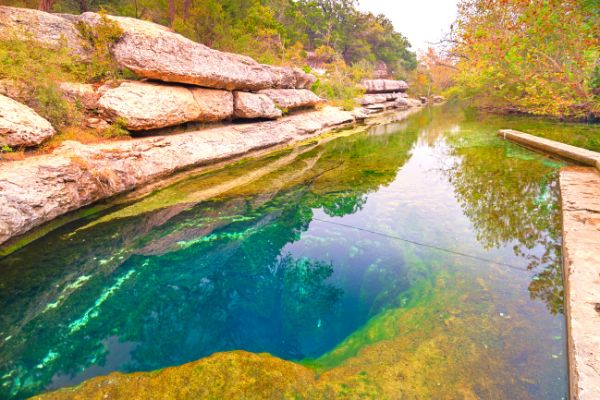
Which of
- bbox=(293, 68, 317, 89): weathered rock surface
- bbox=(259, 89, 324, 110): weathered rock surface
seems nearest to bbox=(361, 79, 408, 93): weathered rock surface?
bbox=(293, 68, 317, 89): weathered rock surface

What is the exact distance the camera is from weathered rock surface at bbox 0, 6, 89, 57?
7.09m

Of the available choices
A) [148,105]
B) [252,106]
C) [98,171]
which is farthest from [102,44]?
[252,106]

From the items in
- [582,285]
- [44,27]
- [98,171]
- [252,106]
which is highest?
[44,27]

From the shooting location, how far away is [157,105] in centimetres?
743

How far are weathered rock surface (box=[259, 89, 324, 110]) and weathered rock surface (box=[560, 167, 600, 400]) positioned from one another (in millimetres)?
11039

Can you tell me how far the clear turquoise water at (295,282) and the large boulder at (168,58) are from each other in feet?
12.9

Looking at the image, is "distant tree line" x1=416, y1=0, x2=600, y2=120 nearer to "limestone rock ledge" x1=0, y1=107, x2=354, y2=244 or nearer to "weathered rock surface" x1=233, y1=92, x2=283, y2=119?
"weathered rock surface" x1=233, y1=92, x2=283, y2=119

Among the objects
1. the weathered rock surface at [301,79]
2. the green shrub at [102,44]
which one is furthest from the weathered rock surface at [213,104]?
the weathered rock surface at [301,79]

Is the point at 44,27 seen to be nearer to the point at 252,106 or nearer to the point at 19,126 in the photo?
the point at 19,126

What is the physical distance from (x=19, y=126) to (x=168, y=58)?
14.1 feet

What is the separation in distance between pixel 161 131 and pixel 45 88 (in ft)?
8.54

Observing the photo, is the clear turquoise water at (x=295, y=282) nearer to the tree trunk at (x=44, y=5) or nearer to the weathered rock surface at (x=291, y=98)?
the weathered rock surface at (x=291, y=98)

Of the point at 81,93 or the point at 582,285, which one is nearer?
the point at 582,285

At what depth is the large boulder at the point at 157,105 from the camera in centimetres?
679
